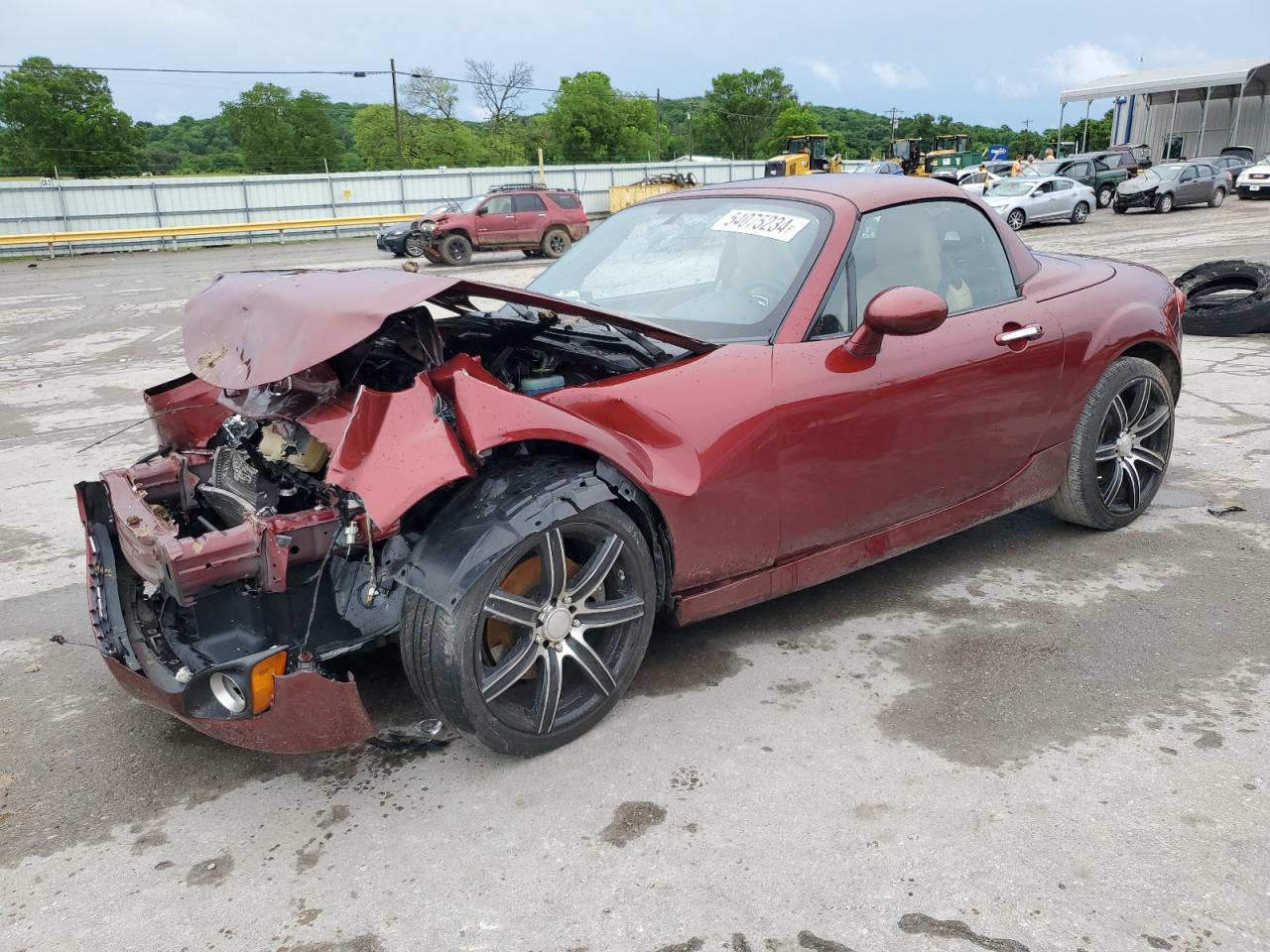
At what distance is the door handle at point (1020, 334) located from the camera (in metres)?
3.66

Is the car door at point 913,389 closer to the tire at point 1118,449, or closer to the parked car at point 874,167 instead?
the tire at point 1118,449

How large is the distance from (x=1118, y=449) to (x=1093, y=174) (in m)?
28.3

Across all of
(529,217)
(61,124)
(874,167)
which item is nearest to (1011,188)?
(529,217)

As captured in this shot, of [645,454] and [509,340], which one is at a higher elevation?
[509,340]

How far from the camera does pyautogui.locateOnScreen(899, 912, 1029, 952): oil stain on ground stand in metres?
2.03

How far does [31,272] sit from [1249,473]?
2492 centimetres

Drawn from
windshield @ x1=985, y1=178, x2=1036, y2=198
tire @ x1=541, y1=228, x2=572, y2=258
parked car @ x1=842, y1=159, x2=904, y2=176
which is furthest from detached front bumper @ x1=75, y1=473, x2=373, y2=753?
parked car @ x1=842, y1=159, x2=904, y2=176

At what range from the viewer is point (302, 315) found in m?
A: 2.60

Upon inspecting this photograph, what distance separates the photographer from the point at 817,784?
263 centimetres

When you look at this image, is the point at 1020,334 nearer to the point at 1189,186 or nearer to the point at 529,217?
the point at 529,217

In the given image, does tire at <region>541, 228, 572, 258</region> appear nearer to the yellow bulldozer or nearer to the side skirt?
the yellow bulldozer

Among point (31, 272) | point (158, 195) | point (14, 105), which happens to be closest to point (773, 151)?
point (14, 105)

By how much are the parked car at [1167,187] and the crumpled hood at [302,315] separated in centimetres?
2796

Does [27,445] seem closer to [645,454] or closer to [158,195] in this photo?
[645,454]
